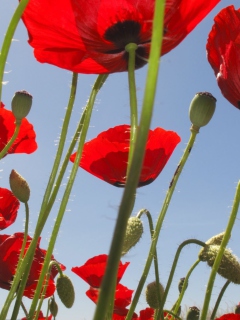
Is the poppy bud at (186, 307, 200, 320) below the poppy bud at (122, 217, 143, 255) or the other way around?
below

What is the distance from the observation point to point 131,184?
9.4 inches

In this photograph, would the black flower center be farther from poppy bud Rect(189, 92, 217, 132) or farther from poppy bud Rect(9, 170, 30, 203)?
poppy bud Rect(9, 170, 30, 203)

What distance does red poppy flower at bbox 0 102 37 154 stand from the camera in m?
1.26

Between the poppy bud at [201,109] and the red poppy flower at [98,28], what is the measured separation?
15 cm

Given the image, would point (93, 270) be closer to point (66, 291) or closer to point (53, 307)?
point (53, 307)

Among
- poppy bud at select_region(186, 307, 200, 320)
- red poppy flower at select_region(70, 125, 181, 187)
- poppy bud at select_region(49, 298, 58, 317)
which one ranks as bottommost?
poppy bud at select_region(49, 298, 58, 317)

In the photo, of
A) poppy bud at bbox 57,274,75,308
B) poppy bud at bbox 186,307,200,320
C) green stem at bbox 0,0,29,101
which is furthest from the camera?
poppy bud at bbox 186,307,200,320

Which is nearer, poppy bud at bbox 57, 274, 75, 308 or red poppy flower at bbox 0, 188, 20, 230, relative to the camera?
poppy bud at bbox 57, 274, 75, 308

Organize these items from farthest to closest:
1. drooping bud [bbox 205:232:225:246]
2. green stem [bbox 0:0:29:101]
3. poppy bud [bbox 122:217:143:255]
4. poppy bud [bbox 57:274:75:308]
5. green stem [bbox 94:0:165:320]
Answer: poppy bud [bbox 57:274:75:308], drooping bud [bbox 205:232:225:246], poppy bud [bbox 122:217:143:255], green stem [bbox 0:0:29:101], green stem [bbox 94:0:165:320]

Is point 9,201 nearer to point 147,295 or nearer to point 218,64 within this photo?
point 147,295

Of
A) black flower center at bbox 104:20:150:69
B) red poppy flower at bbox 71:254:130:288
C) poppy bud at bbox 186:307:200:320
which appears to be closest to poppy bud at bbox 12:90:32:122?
black flower center at bbox 104:20:150:69

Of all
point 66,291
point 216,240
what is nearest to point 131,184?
point 216,240

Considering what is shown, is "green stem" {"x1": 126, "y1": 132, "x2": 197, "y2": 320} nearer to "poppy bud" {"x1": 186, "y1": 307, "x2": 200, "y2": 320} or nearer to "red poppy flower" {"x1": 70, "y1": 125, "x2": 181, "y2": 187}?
"red poppy flower" {"x1": 70, "y1": 125, "x2": 181, "y2": 187}

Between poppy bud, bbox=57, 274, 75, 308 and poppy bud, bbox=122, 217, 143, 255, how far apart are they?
0.41 metres
